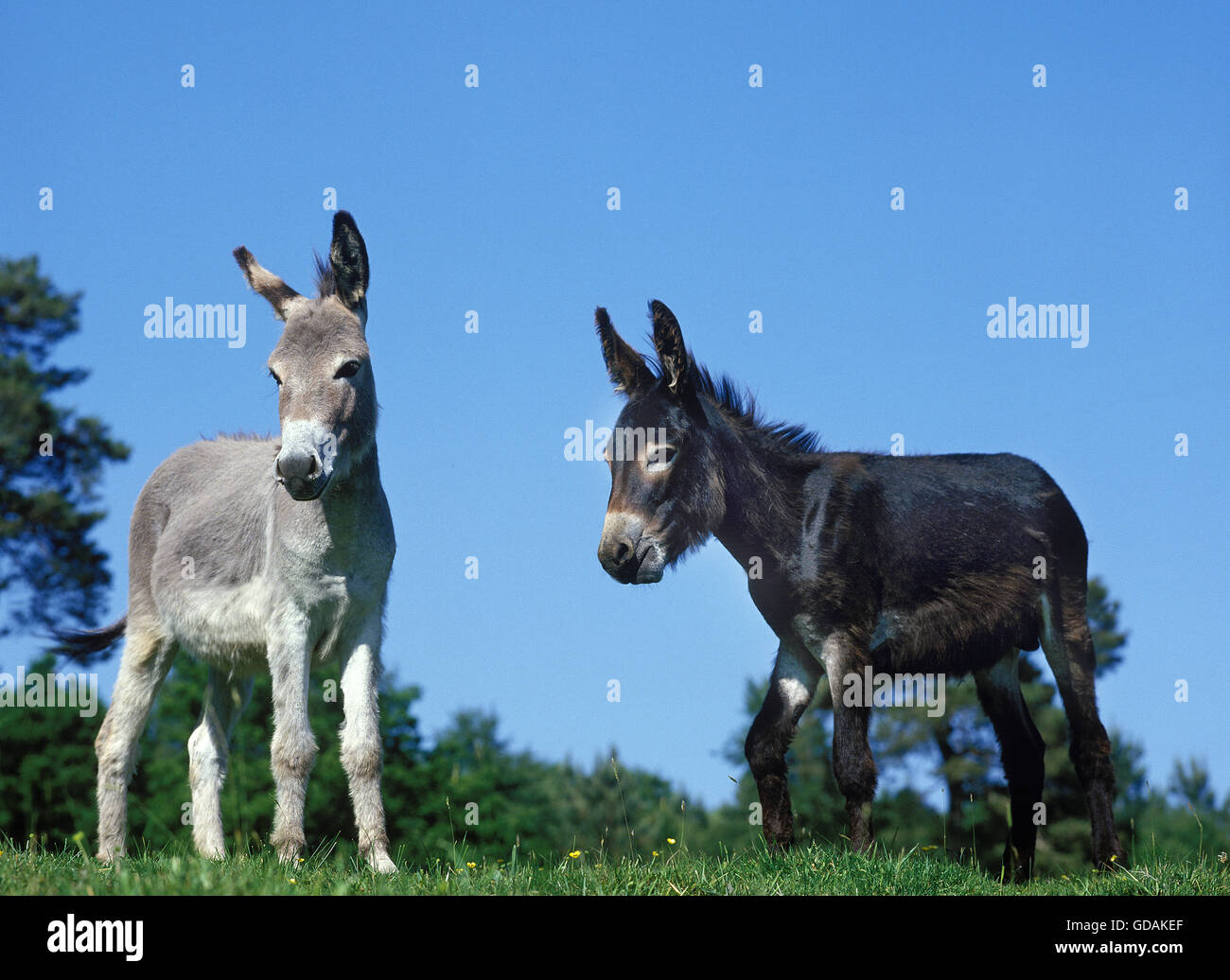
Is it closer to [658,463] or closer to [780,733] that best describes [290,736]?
[658,463]

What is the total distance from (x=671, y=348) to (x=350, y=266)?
240cm

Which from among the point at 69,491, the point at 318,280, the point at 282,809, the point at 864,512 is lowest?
the point at 282,809

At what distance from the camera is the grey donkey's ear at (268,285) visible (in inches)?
323

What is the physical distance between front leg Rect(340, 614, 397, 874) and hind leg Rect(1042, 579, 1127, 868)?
17.0 ft

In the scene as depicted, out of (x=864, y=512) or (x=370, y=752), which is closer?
(x=370, y=752)

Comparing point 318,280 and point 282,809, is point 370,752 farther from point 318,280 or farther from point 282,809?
point 318,280

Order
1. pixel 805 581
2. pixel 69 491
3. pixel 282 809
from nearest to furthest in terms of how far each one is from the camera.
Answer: pixel 282 809, pixel 805 581, pixel 69 491

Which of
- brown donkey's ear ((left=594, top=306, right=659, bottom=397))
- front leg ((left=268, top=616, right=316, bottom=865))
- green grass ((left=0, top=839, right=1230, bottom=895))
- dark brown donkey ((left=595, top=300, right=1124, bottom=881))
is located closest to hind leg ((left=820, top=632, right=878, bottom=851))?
dark brown donkey ((left=595, top=300, right=1124, bottom=881))

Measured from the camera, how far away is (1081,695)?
8.71 meters

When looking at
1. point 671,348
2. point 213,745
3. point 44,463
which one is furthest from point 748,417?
point 44,463

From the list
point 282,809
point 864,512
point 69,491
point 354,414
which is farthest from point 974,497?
point 69,491
